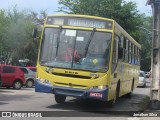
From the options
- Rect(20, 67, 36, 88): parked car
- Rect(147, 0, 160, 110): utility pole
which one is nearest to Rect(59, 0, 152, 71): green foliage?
Rect(20, 67, 36, 88): parked car

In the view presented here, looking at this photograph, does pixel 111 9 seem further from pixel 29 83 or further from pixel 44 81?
pixel 44 81

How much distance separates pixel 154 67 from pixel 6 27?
38.1 m

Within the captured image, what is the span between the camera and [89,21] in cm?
1489

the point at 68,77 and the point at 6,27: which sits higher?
the point at 6,27

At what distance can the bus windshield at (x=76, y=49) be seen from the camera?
47.0ft

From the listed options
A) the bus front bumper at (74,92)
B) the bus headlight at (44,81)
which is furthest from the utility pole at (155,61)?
the bus headlight at (44,81)

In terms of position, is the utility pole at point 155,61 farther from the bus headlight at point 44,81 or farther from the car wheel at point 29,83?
the car wheel at point 29,83

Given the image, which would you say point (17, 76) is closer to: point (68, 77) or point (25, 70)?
point (25, 70)

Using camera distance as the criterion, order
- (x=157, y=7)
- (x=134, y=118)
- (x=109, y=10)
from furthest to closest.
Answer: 1. (x=109, y=10)
2. (x=157, y=7)
3. (x=134, y=118)

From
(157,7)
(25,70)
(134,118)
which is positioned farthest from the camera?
(25,70)

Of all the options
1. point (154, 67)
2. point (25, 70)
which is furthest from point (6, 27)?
point (154, 67)

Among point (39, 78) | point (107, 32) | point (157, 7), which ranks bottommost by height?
point (39, 78)

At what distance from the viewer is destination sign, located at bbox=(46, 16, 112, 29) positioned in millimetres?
14773

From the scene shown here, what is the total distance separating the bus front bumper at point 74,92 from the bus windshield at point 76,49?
0.73 metres
